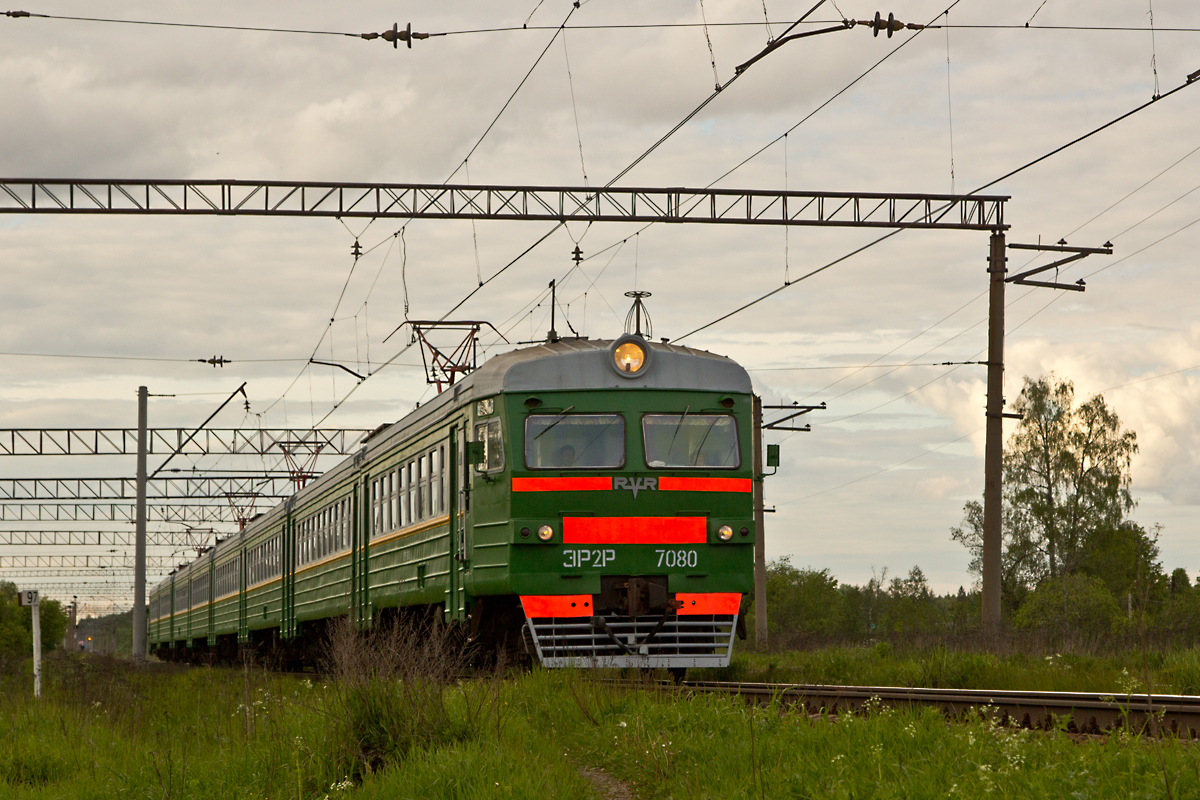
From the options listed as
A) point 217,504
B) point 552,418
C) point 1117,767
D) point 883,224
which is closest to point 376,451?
point 552,418

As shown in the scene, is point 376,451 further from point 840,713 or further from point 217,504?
point 217,504

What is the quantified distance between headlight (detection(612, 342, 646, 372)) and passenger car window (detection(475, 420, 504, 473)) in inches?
50.7

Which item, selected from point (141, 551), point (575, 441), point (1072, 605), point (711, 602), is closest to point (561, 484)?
point (575, 441)

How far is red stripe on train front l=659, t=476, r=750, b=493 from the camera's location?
12.8 meters

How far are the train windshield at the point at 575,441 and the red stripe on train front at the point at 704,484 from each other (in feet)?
1.55

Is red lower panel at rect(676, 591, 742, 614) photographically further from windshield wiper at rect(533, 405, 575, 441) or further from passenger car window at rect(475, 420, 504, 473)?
passenger car window at rect(475, 420, 504, 473)

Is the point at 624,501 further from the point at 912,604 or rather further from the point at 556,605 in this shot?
the point at 912,604

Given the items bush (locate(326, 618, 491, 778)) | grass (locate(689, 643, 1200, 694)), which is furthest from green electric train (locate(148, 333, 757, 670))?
bush (locate(326, 618, 491, 778))

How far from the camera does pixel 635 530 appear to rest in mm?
12641

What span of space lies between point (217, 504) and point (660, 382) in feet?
143

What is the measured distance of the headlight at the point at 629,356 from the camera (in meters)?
13.0

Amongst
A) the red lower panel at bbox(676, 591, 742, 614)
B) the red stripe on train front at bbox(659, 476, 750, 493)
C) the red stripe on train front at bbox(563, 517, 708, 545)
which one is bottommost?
the red lower panel at bbox(676, 591, 742, 614)

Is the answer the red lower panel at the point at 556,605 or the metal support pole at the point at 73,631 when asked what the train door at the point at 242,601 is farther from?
the metal support pole at the point at 73,631

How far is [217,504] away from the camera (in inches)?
2116
